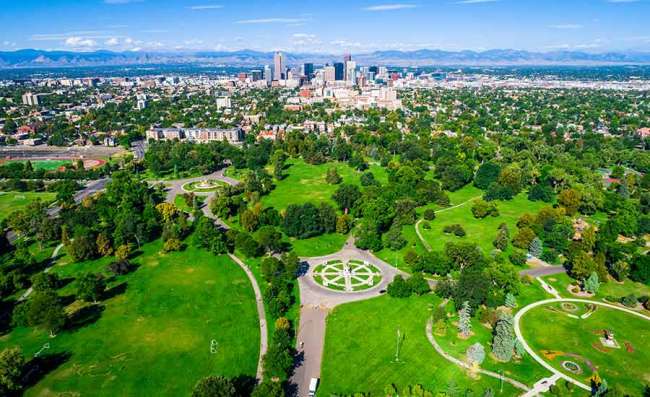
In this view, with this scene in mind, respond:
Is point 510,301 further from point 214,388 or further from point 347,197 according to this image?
point 347,197

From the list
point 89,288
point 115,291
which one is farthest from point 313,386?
point 115,291

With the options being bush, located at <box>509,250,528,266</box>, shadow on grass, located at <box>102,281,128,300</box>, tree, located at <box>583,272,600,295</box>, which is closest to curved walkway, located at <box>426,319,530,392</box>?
bush, located at <box>509,250,528,266</box>

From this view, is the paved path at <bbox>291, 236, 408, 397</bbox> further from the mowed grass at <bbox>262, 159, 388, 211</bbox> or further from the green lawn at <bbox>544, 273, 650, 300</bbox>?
the mowed grass at <bbox>262, 159, 388, 211</bbox>

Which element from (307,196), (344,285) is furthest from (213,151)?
(344,285)

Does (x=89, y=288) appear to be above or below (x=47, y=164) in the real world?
below

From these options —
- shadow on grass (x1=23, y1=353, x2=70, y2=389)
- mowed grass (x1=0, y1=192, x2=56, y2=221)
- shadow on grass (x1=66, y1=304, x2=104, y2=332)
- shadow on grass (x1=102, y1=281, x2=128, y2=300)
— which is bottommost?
shadow on grass (x1=23, y1=353, x2=70, y2=389)

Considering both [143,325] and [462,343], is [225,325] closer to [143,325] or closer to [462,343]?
[143,325]
